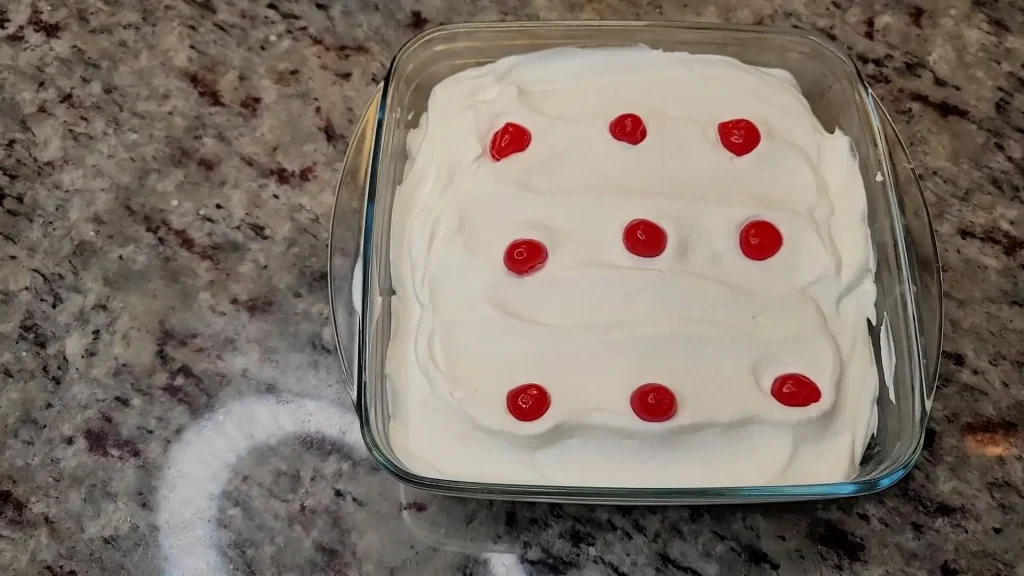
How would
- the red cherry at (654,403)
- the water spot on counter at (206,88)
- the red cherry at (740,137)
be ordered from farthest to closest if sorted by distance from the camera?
the water spot on counter at (206,88) < the red cherry at (740,137) < the red cherry at (654,403)

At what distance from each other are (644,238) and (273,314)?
0.42 m

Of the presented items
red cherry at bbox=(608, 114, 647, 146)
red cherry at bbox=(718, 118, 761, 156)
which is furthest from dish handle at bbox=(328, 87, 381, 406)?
red cherry at bbox=(718, 118, 761, 156)

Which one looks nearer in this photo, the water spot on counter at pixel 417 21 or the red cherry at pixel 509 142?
the red cherry at pixel 509 142

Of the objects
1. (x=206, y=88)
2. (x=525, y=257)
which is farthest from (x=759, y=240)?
(x=206, y=88)

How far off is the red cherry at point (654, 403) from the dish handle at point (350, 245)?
10.7 inches

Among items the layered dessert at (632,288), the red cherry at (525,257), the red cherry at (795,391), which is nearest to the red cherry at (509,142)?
the layered dessert at (632,288)

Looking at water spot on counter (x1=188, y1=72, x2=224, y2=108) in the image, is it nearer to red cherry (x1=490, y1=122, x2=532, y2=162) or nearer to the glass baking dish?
the glass baking dish

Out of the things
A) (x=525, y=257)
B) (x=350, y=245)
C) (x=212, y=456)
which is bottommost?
(x=212, y=456)

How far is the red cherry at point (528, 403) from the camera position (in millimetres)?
716

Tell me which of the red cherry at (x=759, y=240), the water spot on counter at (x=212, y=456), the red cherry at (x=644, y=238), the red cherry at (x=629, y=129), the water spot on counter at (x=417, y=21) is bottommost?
the water spot on counter at (x=212, y=456)


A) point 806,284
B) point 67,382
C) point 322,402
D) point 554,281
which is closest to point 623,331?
point 554,281

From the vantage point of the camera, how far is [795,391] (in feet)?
2.39

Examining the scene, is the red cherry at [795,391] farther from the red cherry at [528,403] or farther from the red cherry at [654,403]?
→ the red cherry at [528,403]

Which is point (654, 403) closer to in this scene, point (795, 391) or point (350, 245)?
point (795, 391)
